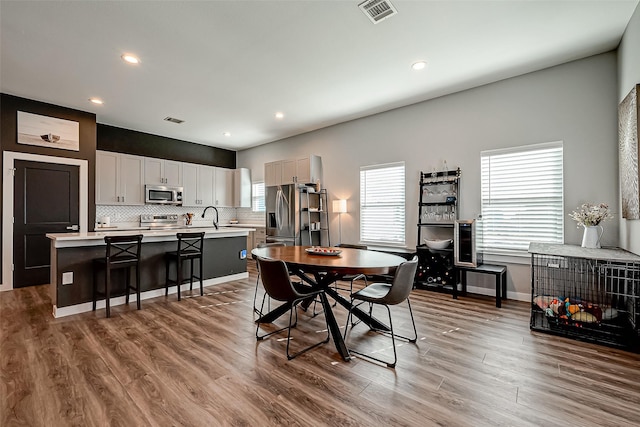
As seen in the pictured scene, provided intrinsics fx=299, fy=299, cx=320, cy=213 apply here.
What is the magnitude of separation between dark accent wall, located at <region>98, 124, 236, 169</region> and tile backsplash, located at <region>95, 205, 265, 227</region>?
119 cm

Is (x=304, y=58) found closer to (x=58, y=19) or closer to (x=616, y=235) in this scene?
(x=58, y=19)

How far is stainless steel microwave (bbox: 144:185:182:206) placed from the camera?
6.41 meters

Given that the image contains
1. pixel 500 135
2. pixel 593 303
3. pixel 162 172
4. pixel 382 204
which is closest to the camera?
pixel 593 303

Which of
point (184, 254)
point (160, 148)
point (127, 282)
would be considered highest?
point (160, 148)

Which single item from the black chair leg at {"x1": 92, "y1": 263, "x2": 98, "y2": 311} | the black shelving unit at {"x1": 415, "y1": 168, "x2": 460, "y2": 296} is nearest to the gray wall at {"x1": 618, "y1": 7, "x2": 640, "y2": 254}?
the black shelving unit at {"x1": 415, "y1": 168, "x2": 460, "y2": 296}

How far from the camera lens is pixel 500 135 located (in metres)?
4.18

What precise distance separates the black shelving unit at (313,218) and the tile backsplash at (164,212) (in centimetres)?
207

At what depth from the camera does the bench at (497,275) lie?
12.3ft

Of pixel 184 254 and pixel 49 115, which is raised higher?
pixel 49 115

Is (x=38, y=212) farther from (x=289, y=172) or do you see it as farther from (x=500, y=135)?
(x=500, y=135)

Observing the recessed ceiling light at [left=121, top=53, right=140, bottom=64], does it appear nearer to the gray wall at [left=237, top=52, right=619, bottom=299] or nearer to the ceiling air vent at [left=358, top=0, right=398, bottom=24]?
the ceiling air vent at [left=358, top=0, right=398, bottom=24]

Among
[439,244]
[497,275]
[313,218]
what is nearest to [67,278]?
[313,218]

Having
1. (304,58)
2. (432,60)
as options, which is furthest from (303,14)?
(432,60)

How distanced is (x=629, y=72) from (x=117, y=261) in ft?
19.0
